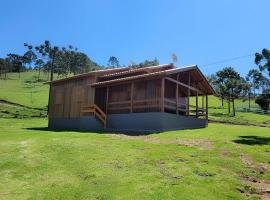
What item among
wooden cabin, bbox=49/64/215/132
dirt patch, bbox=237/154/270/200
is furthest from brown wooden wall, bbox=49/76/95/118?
dirt patch, bbox=237/154/270/200

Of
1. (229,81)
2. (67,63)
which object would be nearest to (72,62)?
(67,63)

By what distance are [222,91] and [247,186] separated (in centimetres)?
6506

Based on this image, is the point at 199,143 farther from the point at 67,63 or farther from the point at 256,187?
the point at 67,63

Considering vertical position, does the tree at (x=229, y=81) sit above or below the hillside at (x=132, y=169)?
above

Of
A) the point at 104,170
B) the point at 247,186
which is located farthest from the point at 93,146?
the point at 247,186

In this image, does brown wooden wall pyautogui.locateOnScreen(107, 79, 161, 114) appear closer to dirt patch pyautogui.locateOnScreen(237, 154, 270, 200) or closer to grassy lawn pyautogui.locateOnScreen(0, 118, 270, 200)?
grassy lawn pyautogui.locateOnScreen(0, 118, 270, 200)

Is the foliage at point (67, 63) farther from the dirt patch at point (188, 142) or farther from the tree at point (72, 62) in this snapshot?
the dirt patch at point (188, 142)

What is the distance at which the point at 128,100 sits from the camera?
30.3 meters

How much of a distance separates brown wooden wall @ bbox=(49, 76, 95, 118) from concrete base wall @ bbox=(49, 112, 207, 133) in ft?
2.89

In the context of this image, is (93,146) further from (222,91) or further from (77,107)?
(222,91)

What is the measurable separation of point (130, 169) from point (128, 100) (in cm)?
1788

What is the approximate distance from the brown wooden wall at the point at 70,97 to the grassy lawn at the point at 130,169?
13.8 meters

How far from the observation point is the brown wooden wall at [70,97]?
32.0 meters

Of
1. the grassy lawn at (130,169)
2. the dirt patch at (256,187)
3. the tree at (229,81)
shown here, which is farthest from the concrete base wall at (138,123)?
the tree at (229,81)
